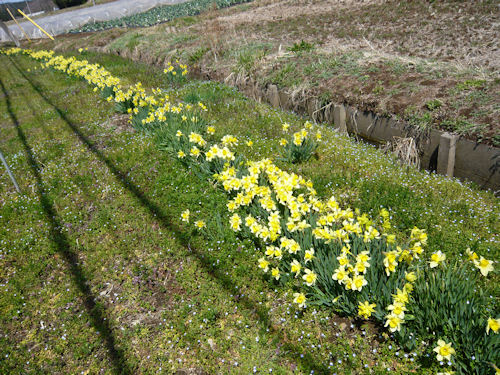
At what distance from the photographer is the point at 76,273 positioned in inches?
152

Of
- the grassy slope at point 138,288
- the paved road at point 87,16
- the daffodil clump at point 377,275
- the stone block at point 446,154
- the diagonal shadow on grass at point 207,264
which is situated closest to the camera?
the daffodil clump at point 377,275

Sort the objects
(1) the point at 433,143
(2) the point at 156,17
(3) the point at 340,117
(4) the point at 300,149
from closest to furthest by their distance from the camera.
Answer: (1) the point at 433,143 < (4) the point at 300,149 < (3) the point at 340,117 < (2) the point at 156,17

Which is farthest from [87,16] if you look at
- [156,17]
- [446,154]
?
[446,154]

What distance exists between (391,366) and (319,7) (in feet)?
48.6

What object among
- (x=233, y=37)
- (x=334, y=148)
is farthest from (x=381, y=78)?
(x=233, y=37)

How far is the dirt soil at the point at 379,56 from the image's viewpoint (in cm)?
479

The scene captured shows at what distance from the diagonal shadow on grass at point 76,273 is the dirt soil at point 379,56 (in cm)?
488

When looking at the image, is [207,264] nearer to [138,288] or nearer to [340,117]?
[138,288]

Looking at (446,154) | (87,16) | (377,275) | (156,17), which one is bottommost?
(446,154)

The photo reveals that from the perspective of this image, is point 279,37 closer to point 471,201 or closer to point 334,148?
point 334,148

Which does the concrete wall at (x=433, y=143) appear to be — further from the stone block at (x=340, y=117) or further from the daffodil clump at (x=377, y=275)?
the daffodil clump at (x=377, y=275)

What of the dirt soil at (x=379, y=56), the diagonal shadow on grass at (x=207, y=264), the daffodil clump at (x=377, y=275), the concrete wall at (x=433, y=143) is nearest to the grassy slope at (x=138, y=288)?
the diagonal shadow on grass at (x=207, y=264)

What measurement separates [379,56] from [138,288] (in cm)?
672

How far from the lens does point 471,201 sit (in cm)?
383
